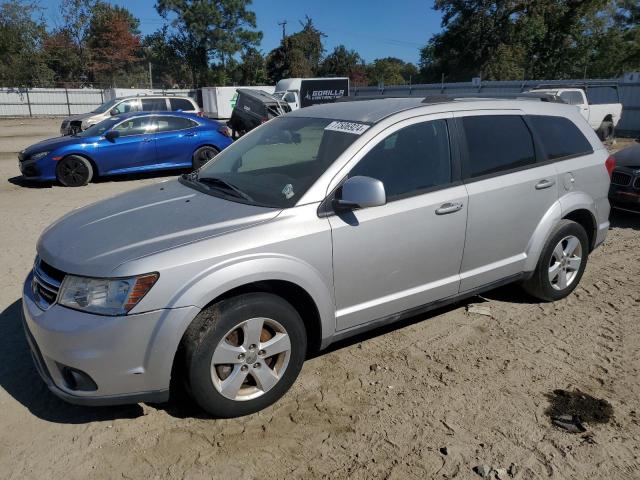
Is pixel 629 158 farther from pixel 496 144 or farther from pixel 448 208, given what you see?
pixel 448 208

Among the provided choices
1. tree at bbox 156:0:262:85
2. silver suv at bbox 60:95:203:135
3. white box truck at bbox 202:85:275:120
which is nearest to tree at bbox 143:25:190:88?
tree at bbox 156:0:262:85

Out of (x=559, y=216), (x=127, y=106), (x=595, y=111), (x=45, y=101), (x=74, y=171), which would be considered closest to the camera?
(x=559, y=216)

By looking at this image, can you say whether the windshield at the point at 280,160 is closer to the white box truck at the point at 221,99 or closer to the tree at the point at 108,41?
the white box truck at the point at 221,99

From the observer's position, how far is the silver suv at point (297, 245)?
2662 mm

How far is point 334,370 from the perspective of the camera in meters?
3.55

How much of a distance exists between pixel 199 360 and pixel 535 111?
349cm

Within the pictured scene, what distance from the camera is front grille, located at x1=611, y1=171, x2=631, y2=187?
6.95 m

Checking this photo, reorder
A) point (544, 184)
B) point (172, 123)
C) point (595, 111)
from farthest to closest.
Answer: point (595, 111)
point (172, 123)
point (544, 184)

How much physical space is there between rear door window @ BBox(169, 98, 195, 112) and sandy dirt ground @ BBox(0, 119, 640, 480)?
43.7 ft

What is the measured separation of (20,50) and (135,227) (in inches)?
2091

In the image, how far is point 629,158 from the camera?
7273 millimetres


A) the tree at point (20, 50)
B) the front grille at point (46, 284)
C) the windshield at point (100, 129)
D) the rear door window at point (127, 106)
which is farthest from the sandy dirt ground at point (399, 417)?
the tree at point (20, 50)

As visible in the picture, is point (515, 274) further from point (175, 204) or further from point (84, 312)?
point (84, 312)

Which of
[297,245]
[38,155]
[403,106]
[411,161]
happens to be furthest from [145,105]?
[297,245]
